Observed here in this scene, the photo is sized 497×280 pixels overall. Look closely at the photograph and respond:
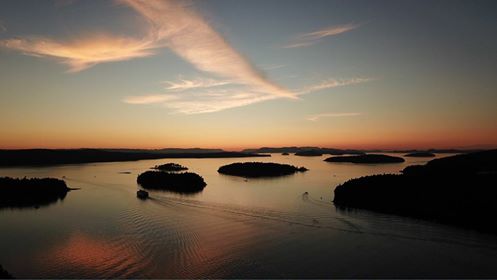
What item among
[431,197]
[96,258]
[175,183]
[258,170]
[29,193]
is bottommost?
[96,258]

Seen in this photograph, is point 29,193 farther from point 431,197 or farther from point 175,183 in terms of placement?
point 431,197

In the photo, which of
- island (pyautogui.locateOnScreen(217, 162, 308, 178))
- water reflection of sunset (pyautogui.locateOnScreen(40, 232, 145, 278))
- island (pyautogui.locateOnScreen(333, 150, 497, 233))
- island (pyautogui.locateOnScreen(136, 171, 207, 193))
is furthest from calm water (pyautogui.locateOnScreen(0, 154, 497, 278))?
island (pyautogui.locateOnScreen(217, 162, 308, 178))

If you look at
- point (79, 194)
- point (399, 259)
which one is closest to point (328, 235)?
point (399, 259)

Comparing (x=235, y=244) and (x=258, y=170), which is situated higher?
(x=258, y=170)

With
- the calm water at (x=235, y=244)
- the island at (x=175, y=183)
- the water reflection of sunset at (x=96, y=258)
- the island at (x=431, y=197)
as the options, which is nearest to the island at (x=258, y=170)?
the island at (x=175, y=183)

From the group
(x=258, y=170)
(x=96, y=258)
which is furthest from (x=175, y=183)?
(x=96, y=258)

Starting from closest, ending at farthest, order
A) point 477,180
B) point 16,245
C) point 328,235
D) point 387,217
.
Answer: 1. point 16,245
2. point 328,235
3. point 387,217
4. point 477,180

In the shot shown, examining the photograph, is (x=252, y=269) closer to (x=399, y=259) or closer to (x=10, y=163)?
(x=399, y=259)
